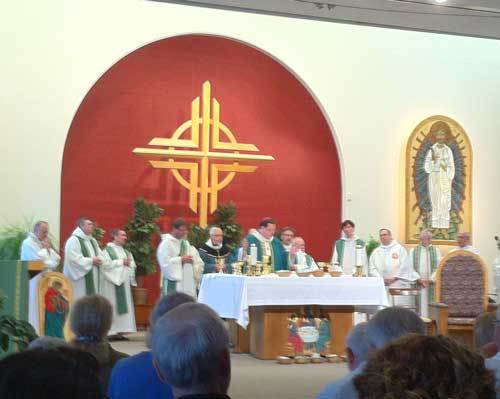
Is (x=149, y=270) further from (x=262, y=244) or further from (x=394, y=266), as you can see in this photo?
(x=394, y=266)

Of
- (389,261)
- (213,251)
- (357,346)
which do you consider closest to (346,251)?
(389,261)

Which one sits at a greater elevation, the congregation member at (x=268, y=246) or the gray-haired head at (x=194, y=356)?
the congregation member at (x=268, y=246)

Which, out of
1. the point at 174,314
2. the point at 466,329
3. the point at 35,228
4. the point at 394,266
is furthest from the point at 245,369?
the point at 174,314

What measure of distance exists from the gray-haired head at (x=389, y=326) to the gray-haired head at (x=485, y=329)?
1453 millimetres

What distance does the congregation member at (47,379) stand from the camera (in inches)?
55.4

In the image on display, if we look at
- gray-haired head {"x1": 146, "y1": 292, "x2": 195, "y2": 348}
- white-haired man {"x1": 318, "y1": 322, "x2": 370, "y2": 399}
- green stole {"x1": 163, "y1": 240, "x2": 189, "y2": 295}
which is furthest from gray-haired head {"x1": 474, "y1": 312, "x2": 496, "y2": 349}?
green stole {"x1": 163, "y1": 240, "x2": 189, "y2": 295}

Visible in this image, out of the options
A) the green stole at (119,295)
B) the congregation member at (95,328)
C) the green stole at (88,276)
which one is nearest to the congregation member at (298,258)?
the green stole at (119,295)

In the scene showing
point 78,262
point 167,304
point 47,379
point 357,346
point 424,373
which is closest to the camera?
point 47,379

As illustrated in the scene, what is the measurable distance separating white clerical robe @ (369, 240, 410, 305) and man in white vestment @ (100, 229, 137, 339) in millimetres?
3777

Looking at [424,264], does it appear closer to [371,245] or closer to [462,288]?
[371,245]

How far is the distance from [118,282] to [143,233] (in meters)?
1.21

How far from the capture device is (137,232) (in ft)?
44.8

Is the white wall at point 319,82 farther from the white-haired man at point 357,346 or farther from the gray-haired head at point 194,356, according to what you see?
the gray-haired head at point 194,356

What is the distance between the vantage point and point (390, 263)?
559 inches
